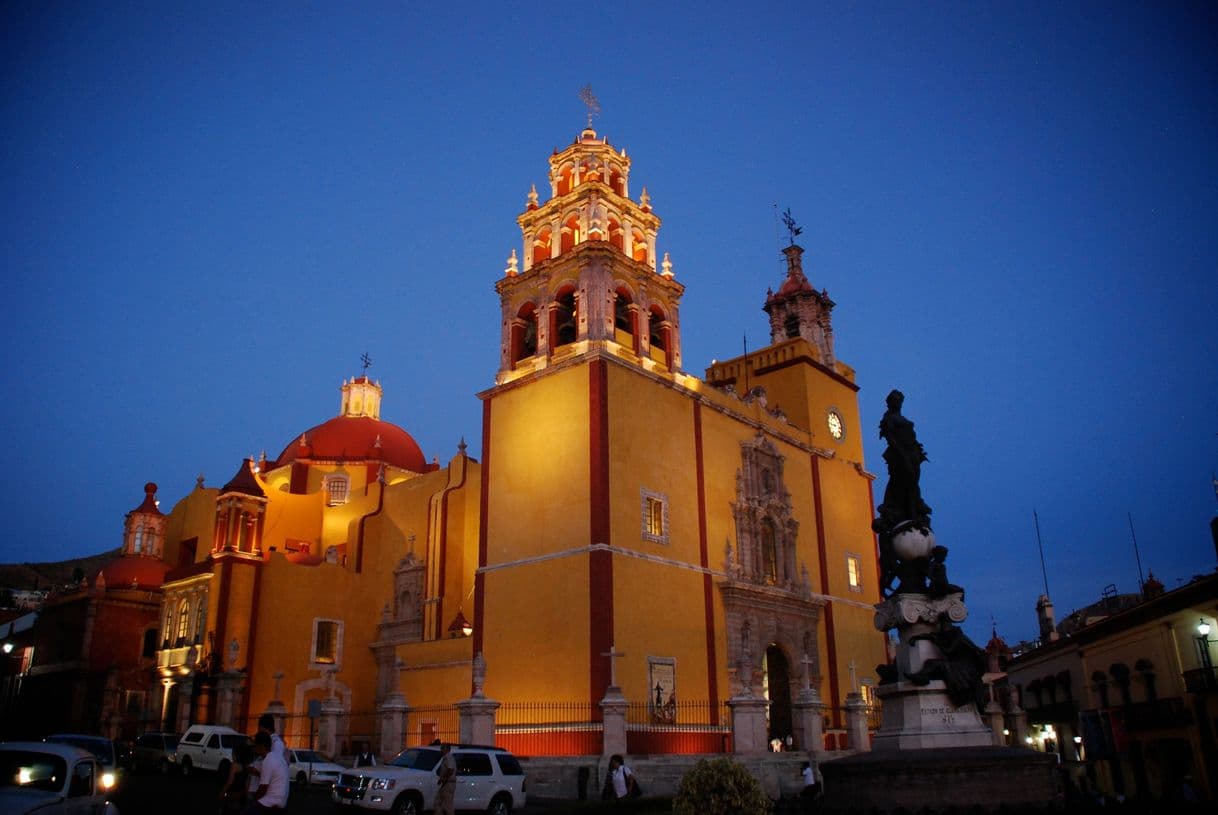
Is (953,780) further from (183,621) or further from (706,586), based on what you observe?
(183,621)

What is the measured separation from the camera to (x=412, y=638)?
103 ft

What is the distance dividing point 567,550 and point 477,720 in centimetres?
607

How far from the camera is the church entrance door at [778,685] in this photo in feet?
94.4

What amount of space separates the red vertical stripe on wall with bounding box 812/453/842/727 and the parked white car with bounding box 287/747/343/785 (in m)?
16.5

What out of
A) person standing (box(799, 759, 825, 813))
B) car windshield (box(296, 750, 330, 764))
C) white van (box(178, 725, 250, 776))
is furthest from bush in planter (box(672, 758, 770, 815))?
white van (box(178, 725, 250, 776))

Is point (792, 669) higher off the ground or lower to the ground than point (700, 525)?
lower

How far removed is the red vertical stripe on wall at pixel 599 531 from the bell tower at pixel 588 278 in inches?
79.6

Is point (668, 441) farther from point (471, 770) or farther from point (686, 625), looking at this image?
point (471, 770)

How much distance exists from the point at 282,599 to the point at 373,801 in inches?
767

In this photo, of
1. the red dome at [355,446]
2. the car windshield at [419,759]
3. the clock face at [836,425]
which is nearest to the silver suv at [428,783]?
the car windshield at [419,759]

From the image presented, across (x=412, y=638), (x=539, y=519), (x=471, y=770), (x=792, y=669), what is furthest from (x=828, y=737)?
Answer: (x=471, y=770)

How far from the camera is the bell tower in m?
27.7

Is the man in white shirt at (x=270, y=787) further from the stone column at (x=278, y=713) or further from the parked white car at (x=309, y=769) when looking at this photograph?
the stone column at (x=278, y=713)

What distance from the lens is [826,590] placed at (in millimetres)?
32062
